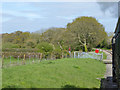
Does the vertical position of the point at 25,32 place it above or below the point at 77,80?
above

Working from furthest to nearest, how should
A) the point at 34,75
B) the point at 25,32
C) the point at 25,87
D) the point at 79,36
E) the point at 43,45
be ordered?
the point at 25,32, the point at 79,36, the point at 43,45, the point at 34,75, the point at 25,87

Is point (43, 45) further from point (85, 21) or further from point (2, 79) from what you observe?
point (2, 79)

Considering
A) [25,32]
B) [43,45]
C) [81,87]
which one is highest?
[25,32]

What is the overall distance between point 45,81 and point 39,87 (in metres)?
0.78

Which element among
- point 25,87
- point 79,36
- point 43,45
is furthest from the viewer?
point 79,36

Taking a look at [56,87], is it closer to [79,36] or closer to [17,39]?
[79,36]

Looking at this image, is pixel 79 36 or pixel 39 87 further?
pixel 79 36

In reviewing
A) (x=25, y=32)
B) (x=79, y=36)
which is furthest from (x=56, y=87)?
(x=25, y=32)

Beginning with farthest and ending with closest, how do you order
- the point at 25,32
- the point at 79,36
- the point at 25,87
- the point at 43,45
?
the point at 25,32 → the point at 79,36 → the point at 43,45 → the point at 25,87

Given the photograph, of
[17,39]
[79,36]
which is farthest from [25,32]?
[79,36]

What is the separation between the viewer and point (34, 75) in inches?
336

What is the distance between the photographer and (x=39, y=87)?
689 cm

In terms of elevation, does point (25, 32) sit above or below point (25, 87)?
above

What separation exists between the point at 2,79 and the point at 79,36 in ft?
110
